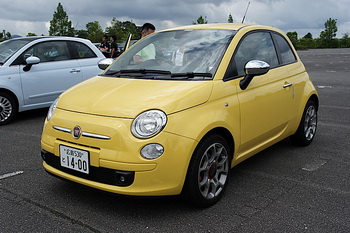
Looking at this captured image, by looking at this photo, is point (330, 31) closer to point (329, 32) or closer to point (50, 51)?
point (329, 32)

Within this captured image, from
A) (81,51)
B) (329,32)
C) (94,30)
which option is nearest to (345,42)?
(329,32)

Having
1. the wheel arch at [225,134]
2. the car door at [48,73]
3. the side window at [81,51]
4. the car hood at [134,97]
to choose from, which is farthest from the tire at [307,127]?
the side window at [81,51]

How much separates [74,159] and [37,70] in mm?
4389

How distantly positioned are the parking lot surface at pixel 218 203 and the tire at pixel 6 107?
2074 mm

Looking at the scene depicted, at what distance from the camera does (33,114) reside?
770cm

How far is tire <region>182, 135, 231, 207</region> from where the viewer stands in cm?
304

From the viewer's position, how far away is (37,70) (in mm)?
6906

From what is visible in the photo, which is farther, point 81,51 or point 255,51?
point 81,51

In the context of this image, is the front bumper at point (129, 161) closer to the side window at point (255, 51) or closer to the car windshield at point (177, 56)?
the car windshield at point (177, 56)

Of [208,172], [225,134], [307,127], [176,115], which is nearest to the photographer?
[176,115]

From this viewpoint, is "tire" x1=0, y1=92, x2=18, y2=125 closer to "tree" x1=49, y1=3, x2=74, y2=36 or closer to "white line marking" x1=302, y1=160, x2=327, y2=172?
"white line marking" x1=302, y1=160, x2=327, y2=172

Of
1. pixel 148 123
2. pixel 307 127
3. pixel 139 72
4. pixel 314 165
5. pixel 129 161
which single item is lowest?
pixel 314 165

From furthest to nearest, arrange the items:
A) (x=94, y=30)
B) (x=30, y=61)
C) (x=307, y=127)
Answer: (x=94, y=30), (x=30, y=61), (x=307, y=127)

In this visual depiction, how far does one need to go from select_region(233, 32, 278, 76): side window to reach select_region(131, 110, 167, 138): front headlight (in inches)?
43.5
